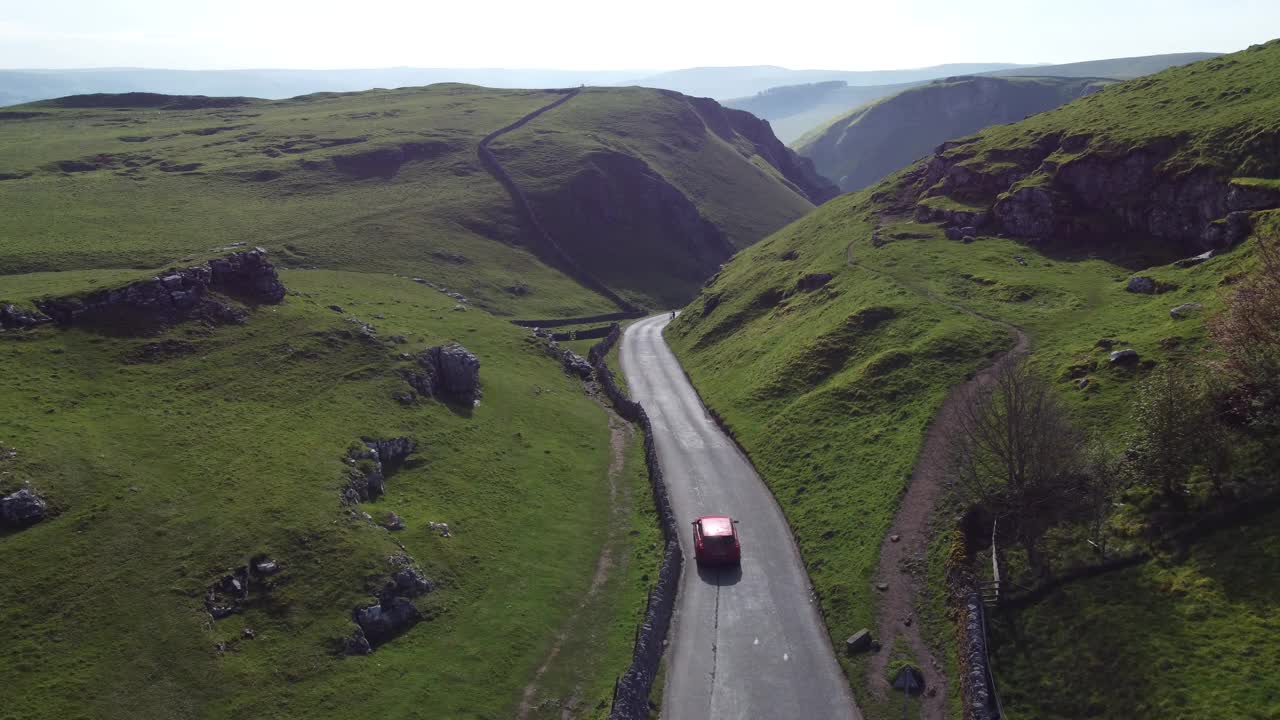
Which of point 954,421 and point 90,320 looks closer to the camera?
point 954,421

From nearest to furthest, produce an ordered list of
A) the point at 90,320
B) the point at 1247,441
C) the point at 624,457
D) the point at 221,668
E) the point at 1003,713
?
the point at 1003,713, the point at 221,668, the point at 1247,441, the point at 90,320, the point at 624,457

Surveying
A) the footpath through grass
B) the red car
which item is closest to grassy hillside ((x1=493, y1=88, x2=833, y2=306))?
the footpath through grass

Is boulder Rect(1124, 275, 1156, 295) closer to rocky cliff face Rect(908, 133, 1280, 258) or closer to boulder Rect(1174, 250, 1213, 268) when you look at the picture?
boulder Rect(1174, 250, 1213, 268)

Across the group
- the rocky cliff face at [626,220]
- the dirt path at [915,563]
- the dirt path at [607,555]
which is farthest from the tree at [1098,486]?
the rocky cliff face at [626,220]

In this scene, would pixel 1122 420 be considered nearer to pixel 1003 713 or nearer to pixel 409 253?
pixel 1003 713

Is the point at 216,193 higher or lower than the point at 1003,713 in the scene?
higher

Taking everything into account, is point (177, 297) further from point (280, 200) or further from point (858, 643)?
point (280, 200)

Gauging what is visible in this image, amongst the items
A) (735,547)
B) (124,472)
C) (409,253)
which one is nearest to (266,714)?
(124,472)
